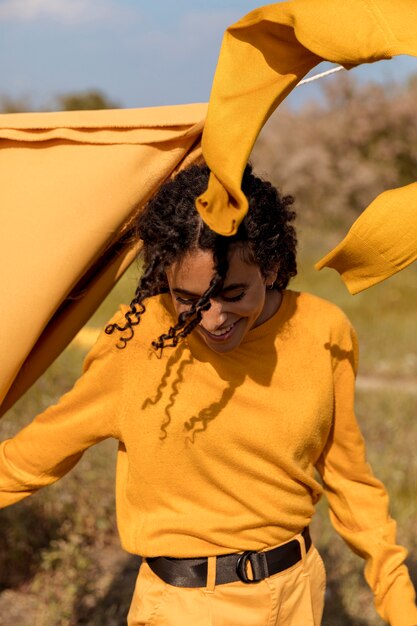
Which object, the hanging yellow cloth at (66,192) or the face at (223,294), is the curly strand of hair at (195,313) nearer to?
the face at (223,294)

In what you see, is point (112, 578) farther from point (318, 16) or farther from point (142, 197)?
point (318, 16)

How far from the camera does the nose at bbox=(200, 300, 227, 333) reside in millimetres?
1970

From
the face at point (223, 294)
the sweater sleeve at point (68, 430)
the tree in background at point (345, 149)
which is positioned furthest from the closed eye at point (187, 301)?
the tree in background at point (345, 149)

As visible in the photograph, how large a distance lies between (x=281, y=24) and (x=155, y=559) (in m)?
1.25

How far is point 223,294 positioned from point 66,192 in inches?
21.4

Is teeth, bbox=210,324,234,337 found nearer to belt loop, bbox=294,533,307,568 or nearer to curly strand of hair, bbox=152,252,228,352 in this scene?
curly strand of hair, bbox=152,252,228,352

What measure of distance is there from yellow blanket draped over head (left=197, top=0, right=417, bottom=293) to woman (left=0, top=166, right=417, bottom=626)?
0.85 feet

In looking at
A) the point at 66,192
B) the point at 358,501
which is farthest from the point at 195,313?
the point at 358,501

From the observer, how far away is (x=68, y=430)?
7.29 feet

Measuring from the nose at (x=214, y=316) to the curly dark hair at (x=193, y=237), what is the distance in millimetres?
20

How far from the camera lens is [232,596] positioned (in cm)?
220

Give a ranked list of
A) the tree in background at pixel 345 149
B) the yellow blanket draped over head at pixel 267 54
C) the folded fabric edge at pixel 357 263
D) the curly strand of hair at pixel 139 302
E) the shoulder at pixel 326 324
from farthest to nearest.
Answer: the tree in background at pixel 345 149, the shoulder at pixel 326 324, the curly strand of hair at pixel 139 302, the folded fabric edge at pixel 357 263, the yellow blanket draped over head at pixel 267 54

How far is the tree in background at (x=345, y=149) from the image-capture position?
16531mm

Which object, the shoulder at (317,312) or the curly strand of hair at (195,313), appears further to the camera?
the shoulder at (317,312)
